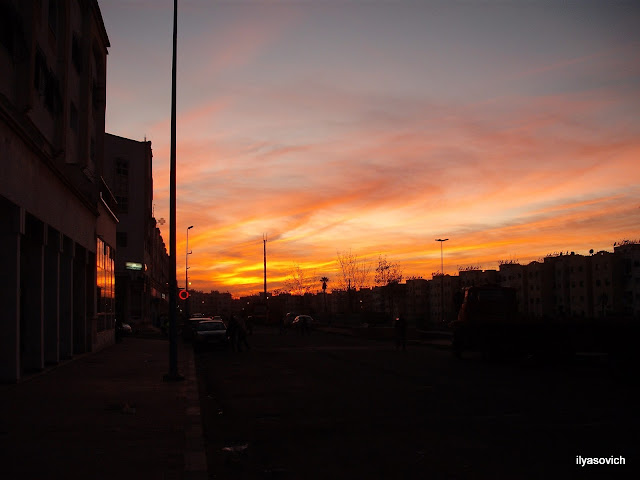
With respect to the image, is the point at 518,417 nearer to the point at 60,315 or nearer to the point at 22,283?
the point at 22,283

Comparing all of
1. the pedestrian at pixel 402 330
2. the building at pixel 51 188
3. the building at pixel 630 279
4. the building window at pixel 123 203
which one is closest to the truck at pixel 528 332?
the pedestrian at pixel 402 330

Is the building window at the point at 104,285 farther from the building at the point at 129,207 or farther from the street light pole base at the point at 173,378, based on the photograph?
the building at the point at 129,207

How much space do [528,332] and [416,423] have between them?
1465 centimetres

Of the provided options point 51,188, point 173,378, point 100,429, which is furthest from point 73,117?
point 100,429

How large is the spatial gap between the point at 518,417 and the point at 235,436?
5041 mm

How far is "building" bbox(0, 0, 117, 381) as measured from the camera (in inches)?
645

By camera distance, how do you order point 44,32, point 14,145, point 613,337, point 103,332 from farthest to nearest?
point 103,332, point 44,32, point 613,337, point 14,145

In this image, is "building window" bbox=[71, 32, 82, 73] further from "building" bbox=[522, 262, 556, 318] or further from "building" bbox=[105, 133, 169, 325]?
"building" bbox=[522, 262, 556, 318]

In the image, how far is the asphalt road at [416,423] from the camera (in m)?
8.12

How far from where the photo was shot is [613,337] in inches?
774

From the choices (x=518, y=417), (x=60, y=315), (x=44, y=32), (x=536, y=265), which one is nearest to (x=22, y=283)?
(x=60, y=315)

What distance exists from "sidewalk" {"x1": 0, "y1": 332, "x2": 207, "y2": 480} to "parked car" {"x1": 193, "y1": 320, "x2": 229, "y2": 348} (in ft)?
50.5

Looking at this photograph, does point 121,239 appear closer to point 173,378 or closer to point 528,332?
point 528,332

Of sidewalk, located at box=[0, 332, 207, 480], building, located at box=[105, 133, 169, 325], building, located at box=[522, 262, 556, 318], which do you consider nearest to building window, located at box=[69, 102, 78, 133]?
sidewalk, located at box=[0, 332, 207, 480]
